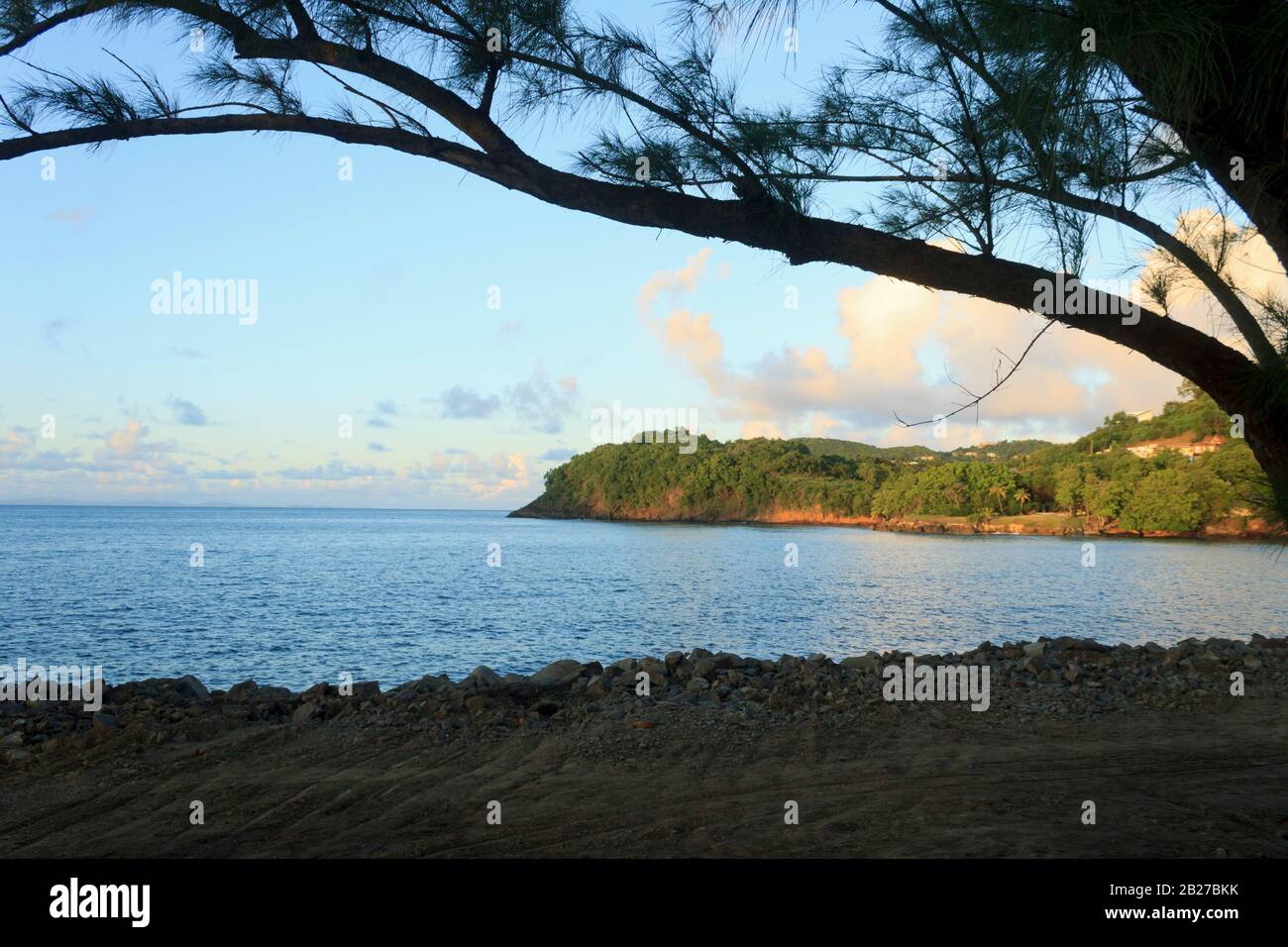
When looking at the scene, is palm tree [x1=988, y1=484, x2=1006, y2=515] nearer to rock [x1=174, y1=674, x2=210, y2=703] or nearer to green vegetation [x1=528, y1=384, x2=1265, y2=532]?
green vegetation [x1=528, y1=384, x2=1265, y2=532]

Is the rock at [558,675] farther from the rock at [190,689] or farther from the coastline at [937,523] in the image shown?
the coastline at [937,523]

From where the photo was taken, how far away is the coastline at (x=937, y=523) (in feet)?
214

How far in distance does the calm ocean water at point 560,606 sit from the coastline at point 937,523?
11020 millimetres

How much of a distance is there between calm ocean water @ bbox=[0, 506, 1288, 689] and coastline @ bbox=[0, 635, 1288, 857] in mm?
1904

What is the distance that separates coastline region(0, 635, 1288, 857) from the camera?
13.3ft

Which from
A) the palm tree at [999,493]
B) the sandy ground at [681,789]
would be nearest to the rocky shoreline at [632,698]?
the sandy ground at [681,789]

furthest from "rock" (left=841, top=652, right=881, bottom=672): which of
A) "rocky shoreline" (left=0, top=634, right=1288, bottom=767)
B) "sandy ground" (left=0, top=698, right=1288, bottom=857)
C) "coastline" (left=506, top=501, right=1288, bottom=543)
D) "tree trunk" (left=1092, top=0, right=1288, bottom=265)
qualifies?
"coastline" (left=506, top=501, right=1288, bottom=543)

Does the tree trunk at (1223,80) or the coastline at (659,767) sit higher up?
the tree trunk at (1223,80)

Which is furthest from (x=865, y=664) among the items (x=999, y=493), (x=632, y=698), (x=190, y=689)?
(x=999, y=493)

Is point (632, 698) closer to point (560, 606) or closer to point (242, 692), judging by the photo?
point (242, 692)

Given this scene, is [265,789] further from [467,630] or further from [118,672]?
[467,630]

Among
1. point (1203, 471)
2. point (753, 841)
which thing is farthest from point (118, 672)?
point (1203, 471)
